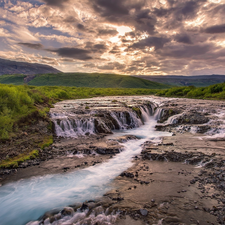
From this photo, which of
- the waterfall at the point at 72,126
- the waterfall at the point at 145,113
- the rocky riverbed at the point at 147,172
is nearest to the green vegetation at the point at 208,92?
the waterfall at the point at 145,113

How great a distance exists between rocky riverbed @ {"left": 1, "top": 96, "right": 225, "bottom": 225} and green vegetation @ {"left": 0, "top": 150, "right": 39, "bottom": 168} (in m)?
0.51

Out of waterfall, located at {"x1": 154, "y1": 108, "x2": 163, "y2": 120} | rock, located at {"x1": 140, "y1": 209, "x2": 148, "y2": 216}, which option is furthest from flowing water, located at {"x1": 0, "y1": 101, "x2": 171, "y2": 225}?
waterfall, located at {"x1": 154, "y1": 108, "x2": 163, "y2": 120}

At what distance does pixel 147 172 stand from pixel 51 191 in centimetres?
613

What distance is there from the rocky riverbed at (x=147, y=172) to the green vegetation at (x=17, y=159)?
51 cm

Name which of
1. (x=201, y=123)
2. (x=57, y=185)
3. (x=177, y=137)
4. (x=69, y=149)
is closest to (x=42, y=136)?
(x=69, y=149)

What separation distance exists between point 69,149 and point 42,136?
13.2ft

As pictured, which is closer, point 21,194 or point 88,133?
point 21,194

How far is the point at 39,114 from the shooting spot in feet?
68.3

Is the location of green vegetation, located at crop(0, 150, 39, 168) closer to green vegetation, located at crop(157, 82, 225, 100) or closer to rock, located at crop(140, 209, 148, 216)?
rock, located at crop(140, 209, 148, 216)

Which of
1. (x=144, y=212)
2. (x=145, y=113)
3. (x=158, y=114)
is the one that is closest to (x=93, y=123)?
(x=145, y=113)

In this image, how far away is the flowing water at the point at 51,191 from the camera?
8.44 metres

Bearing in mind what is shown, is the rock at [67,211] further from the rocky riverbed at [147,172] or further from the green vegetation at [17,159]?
the green vegetation at [17,159]

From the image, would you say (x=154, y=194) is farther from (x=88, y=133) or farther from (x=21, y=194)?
(x=88, y=133)

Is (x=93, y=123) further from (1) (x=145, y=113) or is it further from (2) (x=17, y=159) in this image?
(1) (x=145, y=113)
